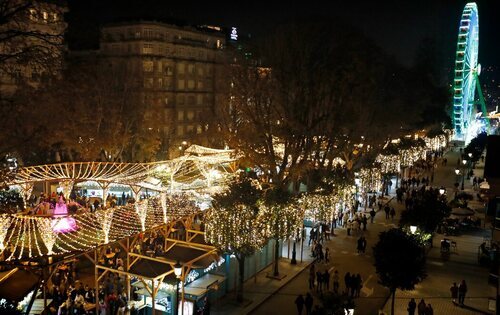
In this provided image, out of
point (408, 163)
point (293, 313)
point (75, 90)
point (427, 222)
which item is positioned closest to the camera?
point (293, 313)

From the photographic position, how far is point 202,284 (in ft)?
57.9

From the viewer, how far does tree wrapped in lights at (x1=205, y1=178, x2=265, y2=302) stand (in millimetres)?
Result: 18312

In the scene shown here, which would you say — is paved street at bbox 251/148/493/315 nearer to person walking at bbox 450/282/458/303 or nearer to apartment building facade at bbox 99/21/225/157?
person walking at bbox 450/282/458/303

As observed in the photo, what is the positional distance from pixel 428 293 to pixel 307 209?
6.97 meters

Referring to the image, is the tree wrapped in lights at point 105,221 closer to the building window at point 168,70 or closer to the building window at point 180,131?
the building window at point 168,70

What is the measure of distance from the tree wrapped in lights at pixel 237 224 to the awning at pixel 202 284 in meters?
1.03

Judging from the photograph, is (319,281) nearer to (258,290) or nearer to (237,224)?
(258,290)

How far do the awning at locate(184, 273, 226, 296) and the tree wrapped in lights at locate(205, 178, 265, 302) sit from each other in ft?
3.38

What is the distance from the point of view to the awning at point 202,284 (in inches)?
662

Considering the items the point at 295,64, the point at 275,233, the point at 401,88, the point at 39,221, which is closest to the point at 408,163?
the point at 401,88

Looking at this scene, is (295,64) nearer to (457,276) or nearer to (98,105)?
(457,276)

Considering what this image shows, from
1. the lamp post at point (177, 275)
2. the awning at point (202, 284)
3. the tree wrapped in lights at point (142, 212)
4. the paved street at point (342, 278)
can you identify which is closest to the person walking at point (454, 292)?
the paved street at point (342, 278)

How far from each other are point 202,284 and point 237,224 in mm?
2589

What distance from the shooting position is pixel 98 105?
35812 mm
